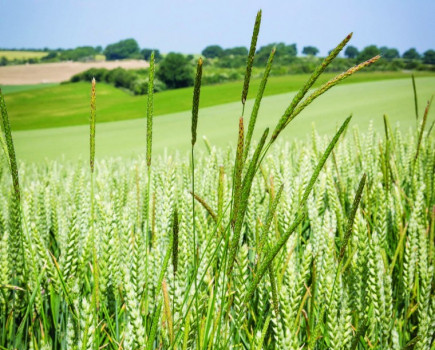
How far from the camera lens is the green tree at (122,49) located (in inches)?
3341

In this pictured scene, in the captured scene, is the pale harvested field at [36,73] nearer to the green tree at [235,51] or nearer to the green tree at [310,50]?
the green tree at [235,51]

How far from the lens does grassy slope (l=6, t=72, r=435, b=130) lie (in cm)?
1634

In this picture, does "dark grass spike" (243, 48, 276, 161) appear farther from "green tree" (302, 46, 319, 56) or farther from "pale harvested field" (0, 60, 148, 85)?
"green tree" (302, 46, 319, 56)

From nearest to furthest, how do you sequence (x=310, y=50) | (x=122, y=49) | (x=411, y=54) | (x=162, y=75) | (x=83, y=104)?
(x=83, y=104), (x=162, y=75), (x=411, y=54), (x=122, y=49), (x=310, y=50)

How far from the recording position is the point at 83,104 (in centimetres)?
2417

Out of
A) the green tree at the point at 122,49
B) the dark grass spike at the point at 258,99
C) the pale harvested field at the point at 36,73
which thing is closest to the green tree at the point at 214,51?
the green tree at the point at 122,49

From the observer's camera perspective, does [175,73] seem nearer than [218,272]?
No

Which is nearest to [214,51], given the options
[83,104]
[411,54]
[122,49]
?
[122,49]

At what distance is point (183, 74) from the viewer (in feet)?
133

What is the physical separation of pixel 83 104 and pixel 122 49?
69625 mm

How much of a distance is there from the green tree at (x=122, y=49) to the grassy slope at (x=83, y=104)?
193 ft

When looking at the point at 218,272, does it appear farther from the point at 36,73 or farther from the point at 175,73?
the point at 175,73

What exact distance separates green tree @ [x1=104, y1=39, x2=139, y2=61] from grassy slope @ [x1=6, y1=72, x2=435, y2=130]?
5892 centimetres

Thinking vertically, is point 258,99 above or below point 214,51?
below
